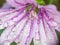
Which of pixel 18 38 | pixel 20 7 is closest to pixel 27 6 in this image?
pixel 20 7

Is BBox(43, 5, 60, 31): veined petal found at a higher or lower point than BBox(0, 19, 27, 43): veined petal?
higher

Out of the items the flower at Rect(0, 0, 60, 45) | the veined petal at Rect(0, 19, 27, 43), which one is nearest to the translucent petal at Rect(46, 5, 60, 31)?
the flower at Rect(0, 0, 60, 45)

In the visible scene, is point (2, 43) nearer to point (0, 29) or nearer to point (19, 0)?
point (0, 29)

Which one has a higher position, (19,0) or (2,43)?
(19,0)

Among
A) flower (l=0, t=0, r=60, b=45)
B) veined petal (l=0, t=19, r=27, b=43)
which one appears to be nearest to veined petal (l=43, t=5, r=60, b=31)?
flower (l=0, t=0, r=60, b=45)

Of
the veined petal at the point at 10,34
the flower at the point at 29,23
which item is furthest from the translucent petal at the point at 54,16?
the veined petal at the point at 10,34

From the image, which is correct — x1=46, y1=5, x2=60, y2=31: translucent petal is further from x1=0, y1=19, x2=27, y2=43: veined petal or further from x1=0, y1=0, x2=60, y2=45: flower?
x1=0, y1=19, x2=27, y2=43: veined petal

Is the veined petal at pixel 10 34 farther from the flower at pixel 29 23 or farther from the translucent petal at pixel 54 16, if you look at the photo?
the translucent petal at pixel 54 16

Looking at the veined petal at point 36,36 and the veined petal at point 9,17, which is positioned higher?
the veined petal at point 9,17

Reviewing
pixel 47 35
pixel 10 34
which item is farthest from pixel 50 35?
pixel 10 34
